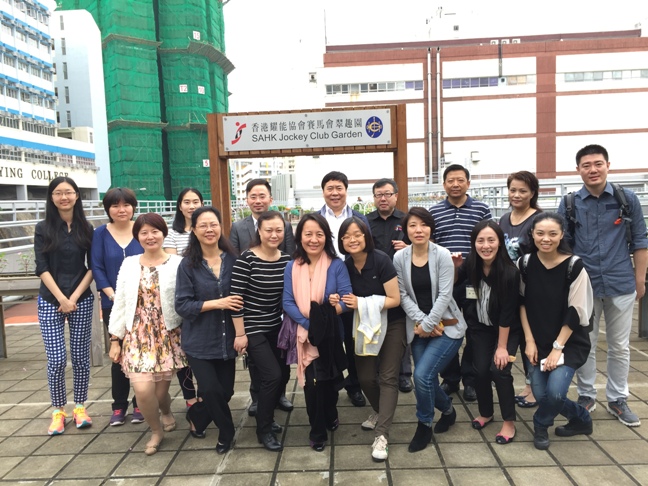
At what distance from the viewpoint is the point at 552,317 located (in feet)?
10.4

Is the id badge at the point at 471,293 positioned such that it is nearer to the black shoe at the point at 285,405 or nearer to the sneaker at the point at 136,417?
the black shoe at the point at 285,405

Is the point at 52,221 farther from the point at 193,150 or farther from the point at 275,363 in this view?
the point at 193,150

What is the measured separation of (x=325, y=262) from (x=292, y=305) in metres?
0.35

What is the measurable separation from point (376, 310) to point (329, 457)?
100 cm

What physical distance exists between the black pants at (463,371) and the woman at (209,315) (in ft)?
5.99

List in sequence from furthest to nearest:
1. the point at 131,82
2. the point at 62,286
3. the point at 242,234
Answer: the point at 131,82 → the point at 242,234 → the point at 62,286

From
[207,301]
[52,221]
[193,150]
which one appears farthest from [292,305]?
[193,150]

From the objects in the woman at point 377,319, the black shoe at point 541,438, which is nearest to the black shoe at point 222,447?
the woman at point 377,319

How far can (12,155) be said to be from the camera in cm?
3656

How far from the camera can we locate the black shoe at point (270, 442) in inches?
128

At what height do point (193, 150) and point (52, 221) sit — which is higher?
point (193, 150)

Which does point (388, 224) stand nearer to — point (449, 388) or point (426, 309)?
point (426, 309)

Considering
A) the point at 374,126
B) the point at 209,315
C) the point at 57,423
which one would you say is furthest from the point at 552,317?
the point at 57,423

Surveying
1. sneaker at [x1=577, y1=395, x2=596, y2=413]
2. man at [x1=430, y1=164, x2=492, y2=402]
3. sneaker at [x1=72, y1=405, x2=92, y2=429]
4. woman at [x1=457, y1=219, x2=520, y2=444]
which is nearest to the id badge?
woman at [x1=457, y1=219, x2=520, y2=444]
